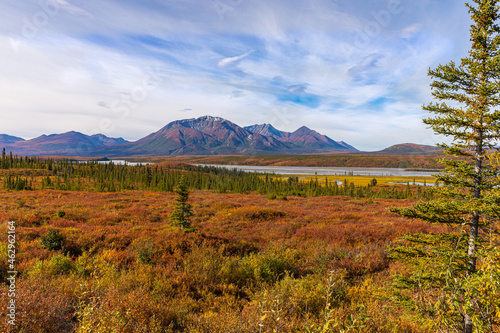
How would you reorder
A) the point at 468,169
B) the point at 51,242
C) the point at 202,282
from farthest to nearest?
the point at 51,242 → the point at 202,282 → the point at 468,169

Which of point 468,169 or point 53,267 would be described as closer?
point 468,169

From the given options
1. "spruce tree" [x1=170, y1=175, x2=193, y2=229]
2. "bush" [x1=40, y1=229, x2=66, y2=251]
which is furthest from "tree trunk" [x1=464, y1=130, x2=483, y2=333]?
"bush" [x1=40, y1=229, x2=66, y2=251]

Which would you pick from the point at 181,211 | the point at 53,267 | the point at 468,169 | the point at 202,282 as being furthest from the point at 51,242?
the point at 468,169

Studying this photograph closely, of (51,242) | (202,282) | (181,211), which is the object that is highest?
(181,211)

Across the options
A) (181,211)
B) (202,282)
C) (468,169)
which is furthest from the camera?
(181,211)

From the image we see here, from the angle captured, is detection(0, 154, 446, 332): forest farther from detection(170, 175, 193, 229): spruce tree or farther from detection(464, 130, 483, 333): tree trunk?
detection(170, 175, 193, 229): spruce tree

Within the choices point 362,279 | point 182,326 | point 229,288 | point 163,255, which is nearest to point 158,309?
point 182,326

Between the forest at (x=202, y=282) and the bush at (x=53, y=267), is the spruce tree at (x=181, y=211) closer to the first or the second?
the forest at (x=202, y=282)

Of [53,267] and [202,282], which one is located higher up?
[53,267]

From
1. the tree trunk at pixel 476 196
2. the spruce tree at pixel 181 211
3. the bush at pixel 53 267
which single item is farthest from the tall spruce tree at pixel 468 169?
the spruce tree at pixel 181 211

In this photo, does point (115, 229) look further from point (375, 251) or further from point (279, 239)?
point (375, 251)

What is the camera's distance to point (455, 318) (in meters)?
4.70

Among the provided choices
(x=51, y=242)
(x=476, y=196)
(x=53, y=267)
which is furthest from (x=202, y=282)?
(x=476, y=196)

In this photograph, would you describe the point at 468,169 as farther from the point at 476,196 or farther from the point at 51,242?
the point at 51,242
